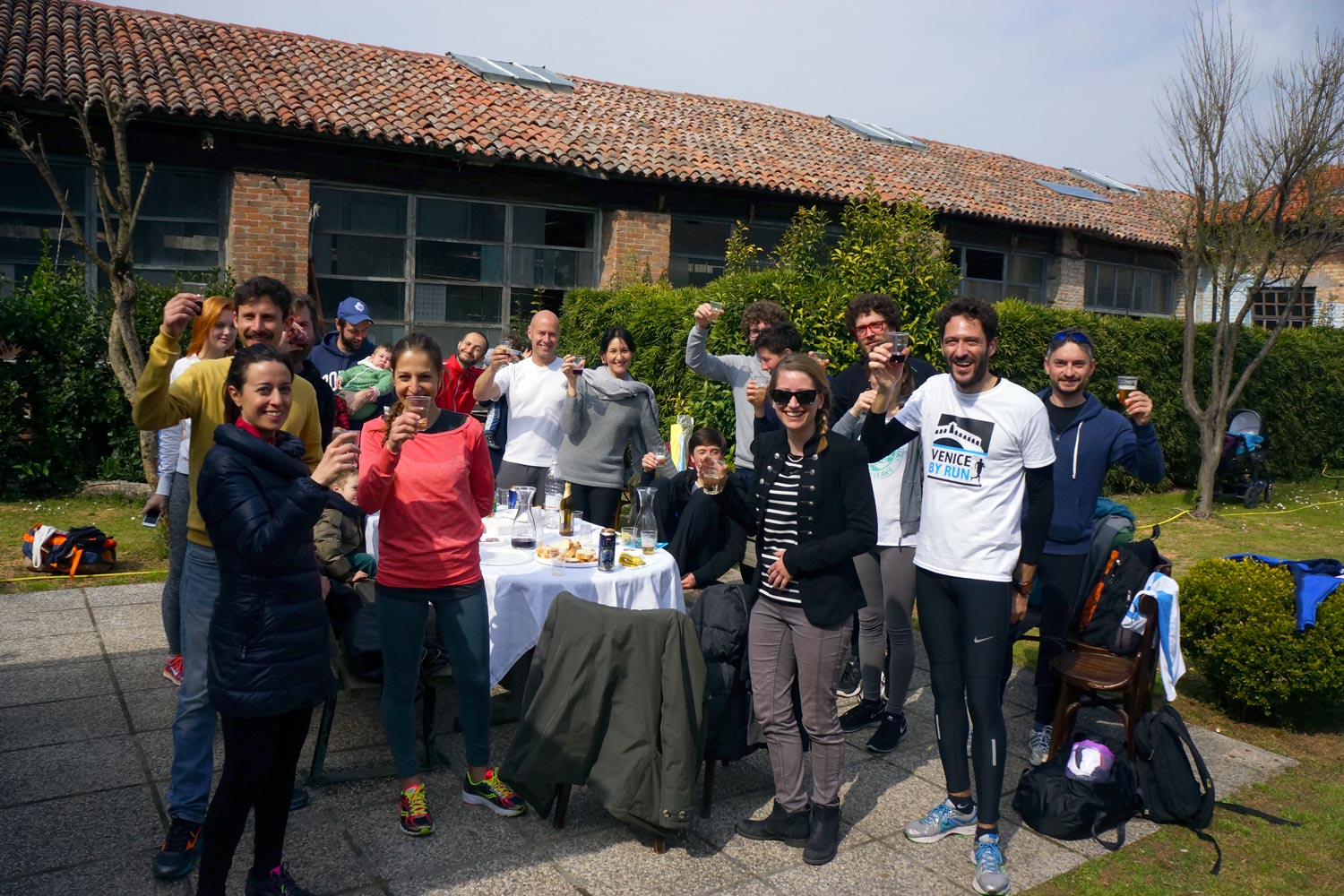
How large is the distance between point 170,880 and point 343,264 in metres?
11.8

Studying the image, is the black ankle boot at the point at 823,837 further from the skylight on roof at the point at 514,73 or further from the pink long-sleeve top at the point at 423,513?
the skylight on roof at the point at 514,73

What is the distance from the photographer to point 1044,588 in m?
4.63

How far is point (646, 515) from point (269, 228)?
10.2 meters

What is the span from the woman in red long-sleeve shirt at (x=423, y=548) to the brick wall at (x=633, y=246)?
38.7 ft

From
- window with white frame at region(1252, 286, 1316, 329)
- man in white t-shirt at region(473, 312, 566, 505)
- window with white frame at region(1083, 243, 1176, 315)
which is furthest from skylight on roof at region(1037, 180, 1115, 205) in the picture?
man in white t-shirt at region(473, 312, 566, 505)

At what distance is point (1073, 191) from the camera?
77.5ft

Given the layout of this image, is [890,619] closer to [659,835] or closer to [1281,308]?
[659,835]

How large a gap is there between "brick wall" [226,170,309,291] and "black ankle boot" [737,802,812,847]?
36.5ft

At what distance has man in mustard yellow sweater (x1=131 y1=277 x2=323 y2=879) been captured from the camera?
131 inches

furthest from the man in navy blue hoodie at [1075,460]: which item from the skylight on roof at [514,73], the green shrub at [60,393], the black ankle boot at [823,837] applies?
the skylight on roof at [514,73]

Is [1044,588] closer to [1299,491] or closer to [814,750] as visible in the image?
[814,750]

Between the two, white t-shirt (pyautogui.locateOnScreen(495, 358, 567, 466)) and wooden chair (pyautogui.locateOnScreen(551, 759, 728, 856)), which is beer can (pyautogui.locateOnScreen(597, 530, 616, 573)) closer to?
wooden chair (pyautogui.locateOnScreen(551, 759, 728, 856))

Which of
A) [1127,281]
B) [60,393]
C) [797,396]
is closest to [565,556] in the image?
[797,396]

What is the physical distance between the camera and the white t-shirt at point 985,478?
11.9 feet
